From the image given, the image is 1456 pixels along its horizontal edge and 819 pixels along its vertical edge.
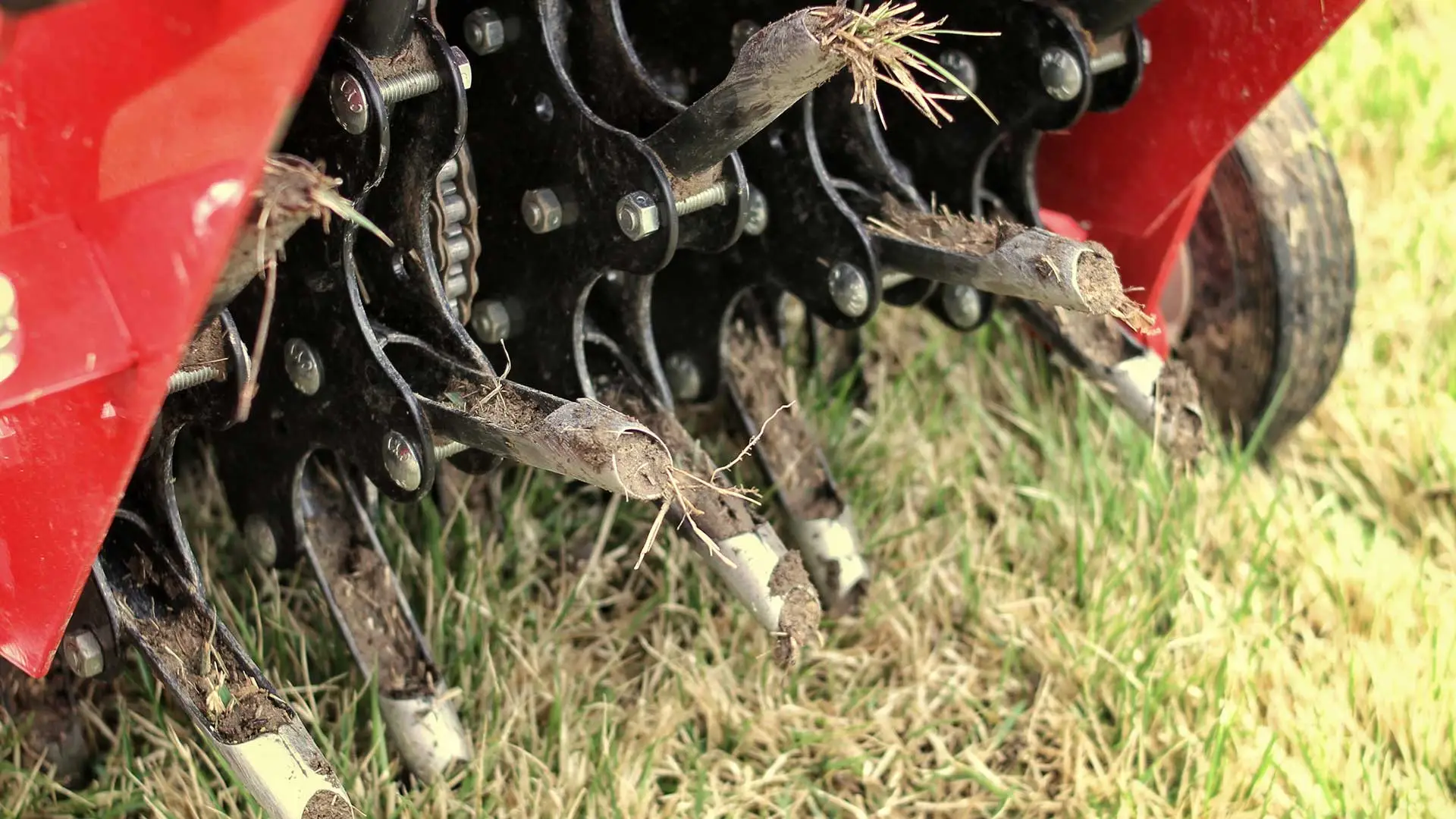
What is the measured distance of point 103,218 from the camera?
0.97 metres

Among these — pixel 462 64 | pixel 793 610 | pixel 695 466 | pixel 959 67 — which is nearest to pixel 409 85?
pixel 462 64

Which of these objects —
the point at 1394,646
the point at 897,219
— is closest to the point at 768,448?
the point at 897,219

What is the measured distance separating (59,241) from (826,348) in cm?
124

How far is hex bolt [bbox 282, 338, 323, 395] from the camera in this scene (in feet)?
4.39

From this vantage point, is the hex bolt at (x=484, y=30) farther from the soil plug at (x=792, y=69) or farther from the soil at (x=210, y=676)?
the soil at (x=210, y=676)

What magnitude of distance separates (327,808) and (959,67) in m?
0.96

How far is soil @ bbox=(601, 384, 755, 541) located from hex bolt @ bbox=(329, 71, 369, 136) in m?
0.40

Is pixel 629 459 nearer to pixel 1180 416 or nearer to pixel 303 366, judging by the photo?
pixel 303 366

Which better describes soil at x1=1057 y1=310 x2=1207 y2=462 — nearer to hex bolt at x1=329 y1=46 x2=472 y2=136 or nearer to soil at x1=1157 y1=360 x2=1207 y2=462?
soil at x1=1157 y1=360 x2=1207 y2=462

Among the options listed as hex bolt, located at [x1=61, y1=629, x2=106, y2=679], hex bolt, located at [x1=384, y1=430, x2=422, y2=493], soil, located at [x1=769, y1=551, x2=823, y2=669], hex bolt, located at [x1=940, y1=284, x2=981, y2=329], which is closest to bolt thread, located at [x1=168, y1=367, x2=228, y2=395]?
hex bolt, located at [x1=384, y1=430, x2=422, y2=493]

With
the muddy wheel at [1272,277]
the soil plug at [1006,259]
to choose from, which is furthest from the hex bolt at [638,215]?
the muddy wheel at [1272,277]

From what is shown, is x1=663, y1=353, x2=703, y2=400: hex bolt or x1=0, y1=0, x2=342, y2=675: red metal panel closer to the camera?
x1=0, y1=0, x2=342, y2=675: red metal panel

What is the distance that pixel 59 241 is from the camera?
3.23 ft

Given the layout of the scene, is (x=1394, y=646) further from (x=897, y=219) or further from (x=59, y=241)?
(x=59, y=241)
